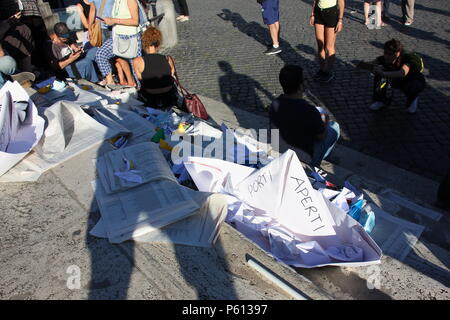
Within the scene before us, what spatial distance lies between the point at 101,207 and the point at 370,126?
134 inches

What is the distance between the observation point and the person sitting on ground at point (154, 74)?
4391mm

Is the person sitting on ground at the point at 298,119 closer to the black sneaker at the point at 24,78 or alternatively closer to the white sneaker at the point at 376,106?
the white sneaker at the point at 376,106

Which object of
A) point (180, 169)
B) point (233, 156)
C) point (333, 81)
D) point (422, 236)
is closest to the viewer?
point (422, 236)

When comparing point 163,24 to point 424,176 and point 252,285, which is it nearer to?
point 424,176

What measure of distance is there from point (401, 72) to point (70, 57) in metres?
4.47

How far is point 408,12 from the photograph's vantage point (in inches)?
298

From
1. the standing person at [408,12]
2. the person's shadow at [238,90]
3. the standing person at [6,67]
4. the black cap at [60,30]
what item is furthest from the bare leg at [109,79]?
the standing person at [408,12]

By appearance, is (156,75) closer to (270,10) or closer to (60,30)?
(60,30)

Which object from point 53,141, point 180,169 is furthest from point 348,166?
point 53,141

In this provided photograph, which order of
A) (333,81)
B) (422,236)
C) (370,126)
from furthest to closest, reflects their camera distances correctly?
(333,81), (370,126), (422,236)

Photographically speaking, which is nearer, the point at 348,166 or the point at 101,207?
the point at 101,207

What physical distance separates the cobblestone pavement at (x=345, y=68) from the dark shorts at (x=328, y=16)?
83cm

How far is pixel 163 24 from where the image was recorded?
298 inches
